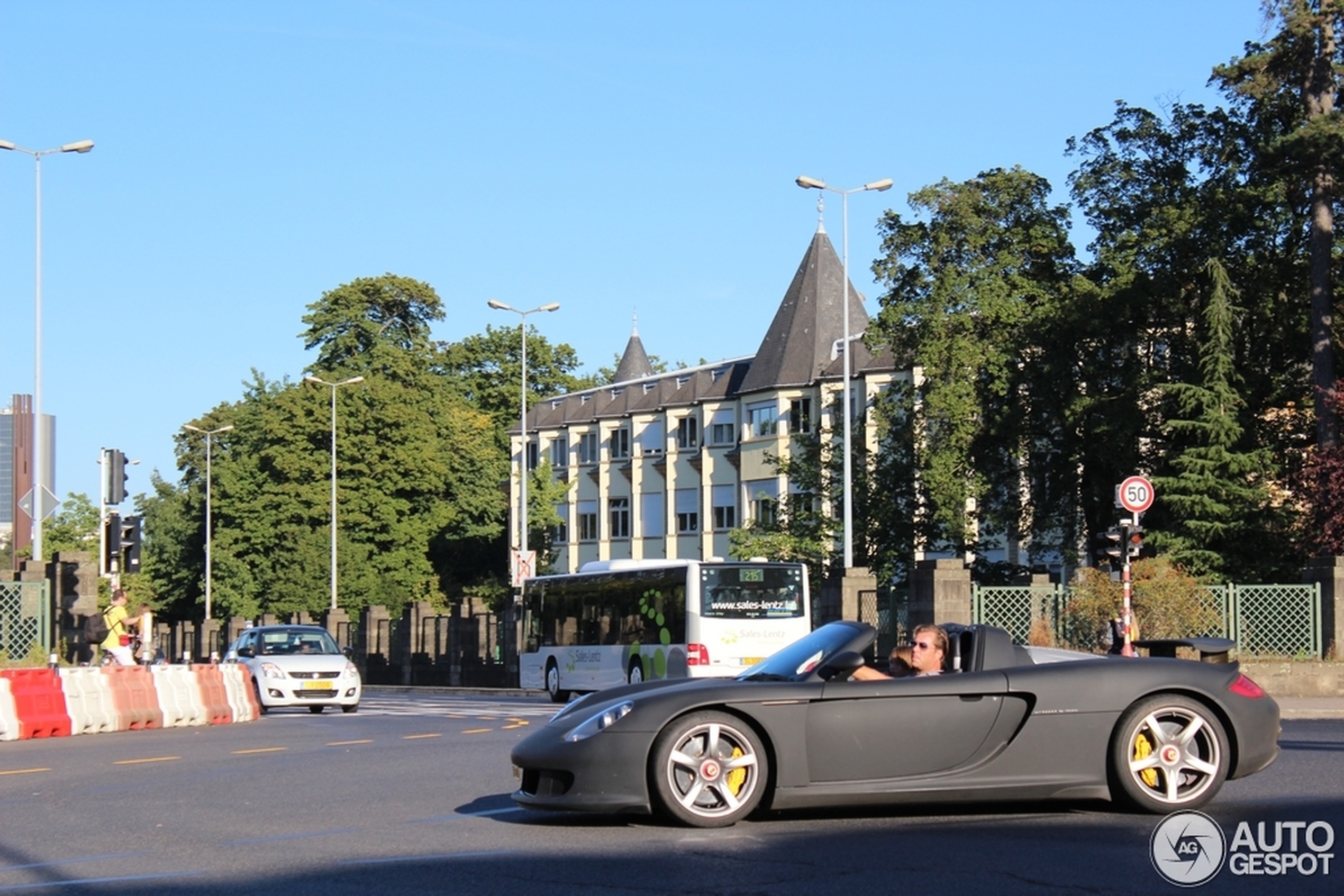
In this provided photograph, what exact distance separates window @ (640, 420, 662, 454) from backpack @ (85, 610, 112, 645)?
203 ft

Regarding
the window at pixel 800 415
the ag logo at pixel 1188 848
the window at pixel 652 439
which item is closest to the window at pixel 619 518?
the window at pixel 652 439

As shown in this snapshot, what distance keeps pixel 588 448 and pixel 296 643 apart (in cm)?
6575

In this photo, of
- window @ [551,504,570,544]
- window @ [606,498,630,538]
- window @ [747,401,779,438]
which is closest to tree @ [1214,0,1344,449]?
window @ [747,401,779,438]

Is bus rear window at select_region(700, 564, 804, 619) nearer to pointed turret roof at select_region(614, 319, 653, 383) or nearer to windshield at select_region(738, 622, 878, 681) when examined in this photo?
windshield at select_region(738, 622, 878, 681)

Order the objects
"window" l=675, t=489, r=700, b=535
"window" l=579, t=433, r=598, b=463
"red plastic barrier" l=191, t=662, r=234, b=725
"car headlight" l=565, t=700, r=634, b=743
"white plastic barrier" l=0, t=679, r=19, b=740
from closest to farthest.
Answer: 1. "car headlight" l=565, t=700, r=634, b=743
2. "white plastic barrier" l=0, t=679, r=19, b=740
3. "red plastic barrier" l=191, t=662, r=234, b=725
4. "window" l=675, t=489, r=700, b=535
5. "window" l=579, t=433, r=598, b=463

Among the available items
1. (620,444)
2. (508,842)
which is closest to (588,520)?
(620,444)

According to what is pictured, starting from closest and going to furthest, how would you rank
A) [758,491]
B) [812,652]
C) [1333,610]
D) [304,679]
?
[812,652]
[1333,610]
[304,679]
[758,491]

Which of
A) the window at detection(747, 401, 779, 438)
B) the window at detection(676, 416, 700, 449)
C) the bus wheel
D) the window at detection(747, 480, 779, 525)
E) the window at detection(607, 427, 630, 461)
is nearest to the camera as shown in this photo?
the bus wheel

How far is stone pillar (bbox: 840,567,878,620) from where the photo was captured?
111ft

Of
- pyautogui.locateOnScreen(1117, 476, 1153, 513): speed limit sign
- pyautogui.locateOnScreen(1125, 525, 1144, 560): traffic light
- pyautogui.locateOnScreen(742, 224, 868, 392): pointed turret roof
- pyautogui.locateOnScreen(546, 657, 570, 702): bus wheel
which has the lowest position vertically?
pyautogui.locateOnScreen(546, 657, 570, 702): bus wheel

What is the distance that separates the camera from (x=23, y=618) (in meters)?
28.2

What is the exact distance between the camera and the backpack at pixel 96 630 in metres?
27.5

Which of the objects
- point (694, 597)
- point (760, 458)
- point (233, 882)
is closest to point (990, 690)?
point (233, 882)

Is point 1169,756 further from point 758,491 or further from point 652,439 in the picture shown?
point 652,439
